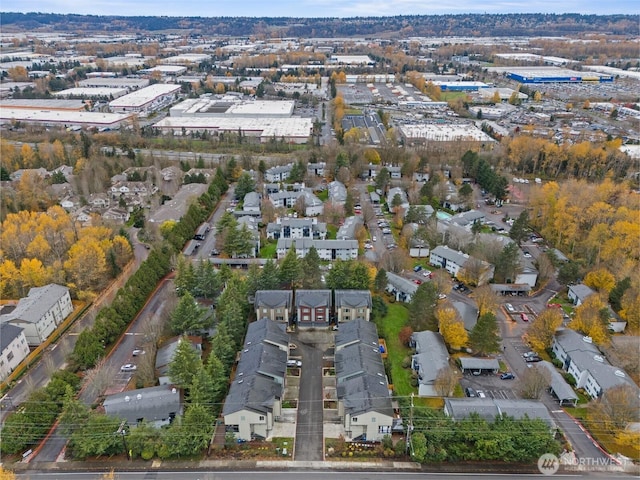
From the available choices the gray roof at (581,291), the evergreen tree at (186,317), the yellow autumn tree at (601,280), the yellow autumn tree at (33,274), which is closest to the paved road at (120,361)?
the evergreen tree at (186,317)

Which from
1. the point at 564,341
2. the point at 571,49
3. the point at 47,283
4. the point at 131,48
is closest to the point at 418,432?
the point at 564,341

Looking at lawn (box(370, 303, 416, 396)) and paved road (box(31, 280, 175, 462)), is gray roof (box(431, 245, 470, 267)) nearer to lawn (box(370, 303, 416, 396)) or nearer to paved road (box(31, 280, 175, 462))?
lawn (box(370, 303, 416, 396))

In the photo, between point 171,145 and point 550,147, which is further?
point 171,145

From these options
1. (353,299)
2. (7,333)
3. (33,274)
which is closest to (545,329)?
(353,299)

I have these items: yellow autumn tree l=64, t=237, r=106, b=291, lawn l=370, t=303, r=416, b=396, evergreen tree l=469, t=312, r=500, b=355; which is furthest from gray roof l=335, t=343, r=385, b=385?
yellow autumn tree l=64, t=237, r=106, b=291

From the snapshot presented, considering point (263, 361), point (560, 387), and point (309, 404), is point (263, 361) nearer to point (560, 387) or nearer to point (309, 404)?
point (309, 404)

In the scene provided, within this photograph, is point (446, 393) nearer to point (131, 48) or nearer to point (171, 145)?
point (171, 145)
